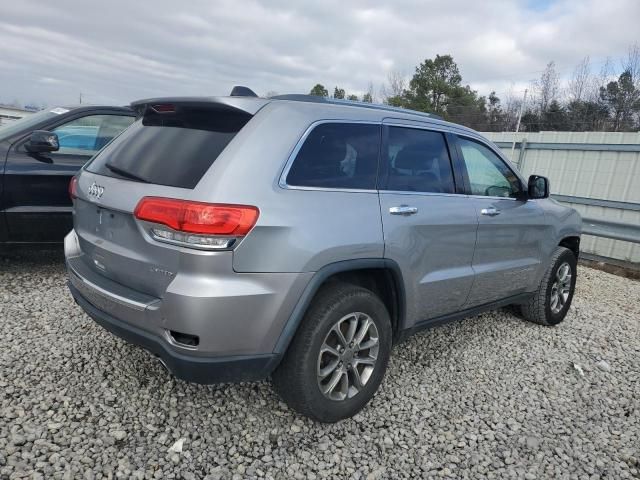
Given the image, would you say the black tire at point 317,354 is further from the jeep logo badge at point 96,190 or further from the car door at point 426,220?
the jeep logo badge at point 96,190

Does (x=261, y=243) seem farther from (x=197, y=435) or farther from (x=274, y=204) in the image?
(x=197, y=435)

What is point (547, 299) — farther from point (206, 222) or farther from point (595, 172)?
point (595, 172)

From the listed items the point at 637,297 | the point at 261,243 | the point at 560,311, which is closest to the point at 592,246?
the point at 637,297

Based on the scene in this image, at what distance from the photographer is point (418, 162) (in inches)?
123

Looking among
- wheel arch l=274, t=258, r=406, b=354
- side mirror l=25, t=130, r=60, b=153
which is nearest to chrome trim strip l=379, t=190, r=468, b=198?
wheel arch l=274, t=258, r=406, b=354

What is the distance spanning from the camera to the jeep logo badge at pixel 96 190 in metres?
2.57

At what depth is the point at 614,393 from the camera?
3408mm

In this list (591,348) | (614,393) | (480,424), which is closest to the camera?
(480,424)

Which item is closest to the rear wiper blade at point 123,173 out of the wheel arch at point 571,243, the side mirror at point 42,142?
the side mirror at point 42,142

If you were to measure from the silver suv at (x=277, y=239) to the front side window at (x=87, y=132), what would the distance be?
2.05 metres

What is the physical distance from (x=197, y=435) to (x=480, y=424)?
1664 mm

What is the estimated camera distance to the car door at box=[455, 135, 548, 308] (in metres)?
3.47

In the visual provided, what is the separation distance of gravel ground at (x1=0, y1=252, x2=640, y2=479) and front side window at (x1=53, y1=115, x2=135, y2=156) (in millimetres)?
1641

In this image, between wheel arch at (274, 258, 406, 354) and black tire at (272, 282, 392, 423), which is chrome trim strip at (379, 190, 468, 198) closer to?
wheel arch at (274, 258, 406, 354)
